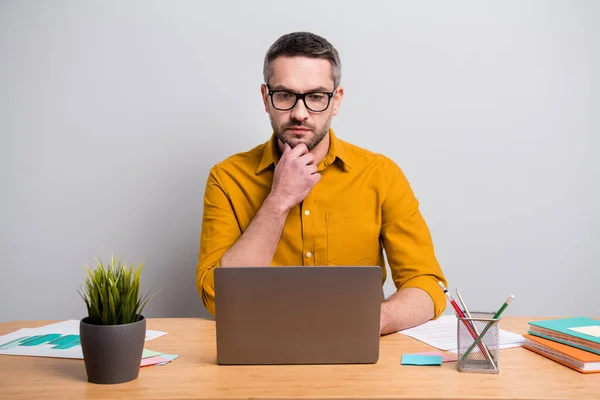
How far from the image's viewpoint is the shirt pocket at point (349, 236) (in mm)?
2215

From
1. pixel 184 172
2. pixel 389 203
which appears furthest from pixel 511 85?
pixel 184 172

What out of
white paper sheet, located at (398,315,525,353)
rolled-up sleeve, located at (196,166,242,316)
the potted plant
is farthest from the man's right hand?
the potted plant

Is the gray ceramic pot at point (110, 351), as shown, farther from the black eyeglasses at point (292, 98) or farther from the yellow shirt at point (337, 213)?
the black eyeglasses at point (292, 98)

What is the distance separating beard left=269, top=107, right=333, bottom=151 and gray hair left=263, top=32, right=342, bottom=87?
0.16 m

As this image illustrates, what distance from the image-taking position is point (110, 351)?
1.21 metres

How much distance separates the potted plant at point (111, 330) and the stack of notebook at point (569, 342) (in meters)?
0.88

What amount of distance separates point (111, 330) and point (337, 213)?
3.78ft

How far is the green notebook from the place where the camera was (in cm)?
134

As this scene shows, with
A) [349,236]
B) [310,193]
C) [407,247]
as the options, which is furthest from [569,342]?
[310,193]

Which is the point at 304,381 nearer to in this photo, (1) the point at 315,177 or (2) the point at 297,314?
(2) the point at 297,314

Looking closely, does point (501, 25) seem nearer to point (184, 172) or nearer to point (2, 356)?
point (184, 172)

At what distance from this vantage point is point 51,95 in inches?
109

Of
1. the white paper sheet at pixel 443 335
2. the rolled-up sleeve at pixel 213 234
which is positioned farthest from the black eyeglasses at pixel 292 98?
the white paper sheet at pixel 443 335

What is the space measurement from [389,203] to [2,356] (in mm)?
1327
